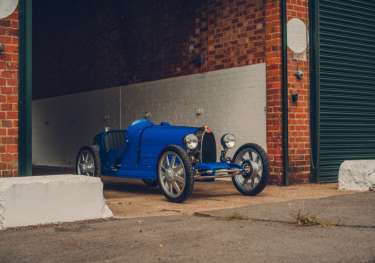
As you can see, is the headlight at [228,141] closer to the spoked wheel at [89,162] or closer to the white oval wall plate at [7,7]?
the spoked wheel at [89,162]

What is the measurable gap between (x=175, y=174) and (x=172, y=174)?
52 mm

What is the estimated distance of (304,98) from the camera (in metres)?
10.1

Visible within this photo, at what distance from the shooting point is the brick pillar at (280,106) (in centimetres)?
977

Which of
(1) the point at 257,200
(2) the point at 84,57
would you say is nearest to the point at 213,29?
(1) the point at 257,200

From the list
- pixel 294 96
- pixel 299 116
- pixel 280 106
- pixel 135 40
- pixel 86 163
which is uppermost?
pixel 135 40

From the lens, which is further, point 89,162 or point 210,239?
point 89,162

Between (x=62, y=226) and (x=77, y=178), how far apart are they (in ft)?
2.04

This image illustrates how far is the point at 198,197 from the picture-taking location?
8266 mm

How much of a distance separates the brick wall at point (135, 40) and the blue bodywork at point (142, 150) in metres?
2.70

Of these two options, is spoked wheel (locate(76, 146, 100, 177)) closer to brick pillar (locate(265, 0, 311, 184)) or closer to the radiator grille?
the radiator grille

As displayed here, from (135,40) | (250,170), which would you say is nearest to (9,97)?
(250,170)

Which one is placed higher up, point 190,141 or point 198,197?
point 190,141

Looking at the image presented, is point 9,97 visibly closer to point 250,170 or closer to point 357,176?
point 250,170

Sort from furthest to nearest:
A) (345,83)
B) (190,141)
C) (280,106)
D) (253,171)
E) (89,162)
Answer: (345,83) → (280,106) → (89,162) → (253,171) → (190,141)
